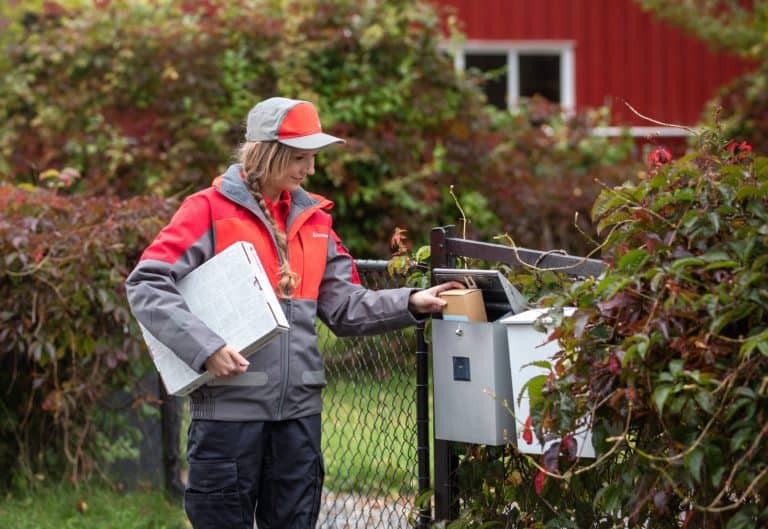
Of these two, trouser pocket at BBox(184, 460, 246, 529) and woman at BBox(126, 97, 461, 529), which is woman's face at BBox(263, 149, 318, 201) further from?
trouser pocket at BBox(184, 460, 246, 529)

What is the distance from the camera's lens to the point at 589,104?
1378cm

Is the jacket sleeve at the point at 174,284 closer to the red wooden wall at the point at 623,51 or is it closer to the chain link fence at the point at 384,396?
the chain link fence at the point at 384,396

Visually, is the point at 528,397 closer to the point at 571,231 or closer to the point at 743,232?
the point at 743,232

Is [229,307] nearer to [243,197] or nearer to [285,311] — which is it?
[285,311]

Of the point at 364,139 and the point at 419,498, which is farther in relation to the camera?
the point at 364,139

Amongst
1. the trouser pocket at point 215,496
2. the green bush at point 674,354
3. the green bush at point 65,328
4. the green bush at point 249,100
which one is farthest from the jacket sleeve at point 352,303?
the green bush at point 249,100

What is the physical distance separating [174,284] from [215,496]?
0.66m

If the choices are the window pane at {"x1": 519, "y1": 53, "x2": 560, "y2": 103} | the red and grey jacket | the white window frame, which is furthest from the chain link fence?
the window pane at {"x1": 519, "y1": 53, "x2": 560, "y2": 103}

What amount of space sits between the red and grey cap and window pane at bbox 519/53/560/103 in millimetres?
10694

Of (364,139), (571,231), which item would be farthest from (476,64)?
(364,139)

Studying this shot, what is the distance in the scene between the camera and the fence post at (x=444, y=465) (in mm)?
3701

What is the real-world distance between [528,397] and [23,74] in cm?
675

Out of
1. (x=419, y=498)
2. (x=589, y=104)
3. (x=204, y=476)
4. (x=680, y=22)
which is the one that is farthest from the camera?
(x=589, y=104)

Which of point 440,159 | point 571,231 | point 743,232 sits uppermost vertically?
point 743,232
